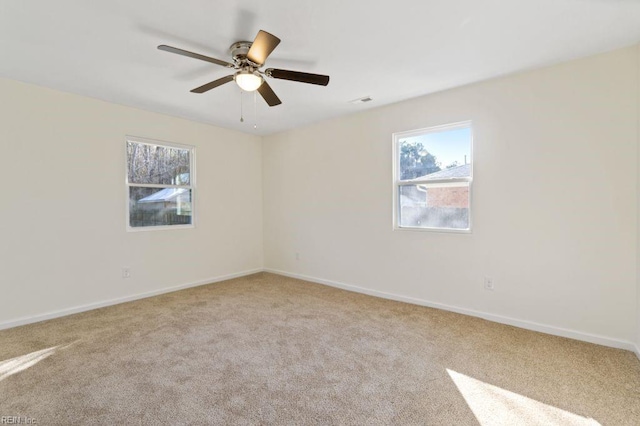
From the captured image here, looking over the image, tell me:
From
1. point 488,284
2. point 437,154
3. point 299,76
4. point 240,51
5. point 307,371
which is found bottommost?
point 307,371

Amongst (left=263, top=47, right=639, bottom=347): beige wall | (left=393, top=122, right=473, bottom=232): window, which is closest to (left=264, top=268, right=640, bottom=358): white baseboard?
(left=263, top=47, right=639, bottom=347): beige wall

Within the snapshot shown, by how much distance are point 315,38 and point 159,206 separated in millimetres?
3248

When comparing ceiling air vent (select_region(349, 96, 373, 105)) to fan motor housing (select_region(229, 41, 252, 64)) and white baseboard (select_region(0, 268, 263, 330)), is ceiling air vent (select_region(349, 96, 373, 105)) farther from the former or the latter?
white baseboard (select_region(0, 268, 263, 330))

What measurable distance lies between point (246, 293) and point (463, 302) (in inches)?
110

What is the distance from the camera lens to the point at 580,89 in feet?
8.56

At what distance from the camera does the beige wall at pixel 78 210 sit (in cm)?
303

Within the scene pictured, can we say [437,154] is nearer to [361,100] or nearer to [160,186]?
[361,100]

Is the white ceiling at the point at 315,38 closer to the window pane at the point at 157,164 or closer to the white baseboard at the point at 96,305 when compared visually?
the window pane at the point at 157,164

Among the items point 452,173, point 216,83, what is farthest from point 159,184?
point 452,173

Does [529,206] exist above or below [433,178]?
below

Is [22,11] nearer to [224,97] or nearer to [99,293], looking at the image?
[224,97]

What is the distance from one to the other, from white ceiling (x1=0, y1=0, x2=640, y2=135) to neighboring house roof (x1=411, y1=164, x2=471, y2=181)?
91 cm

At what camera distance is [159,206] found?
4.23 meters

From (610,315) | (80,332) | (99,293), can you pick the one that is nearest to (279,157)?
(99,293)
